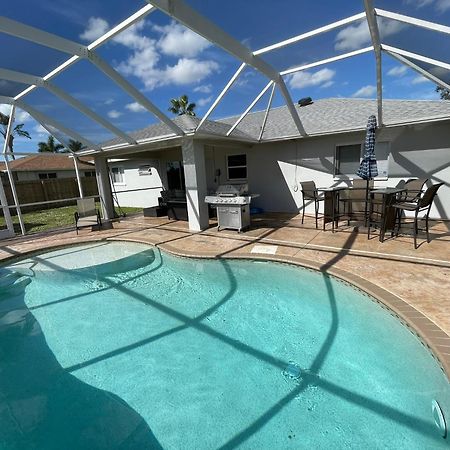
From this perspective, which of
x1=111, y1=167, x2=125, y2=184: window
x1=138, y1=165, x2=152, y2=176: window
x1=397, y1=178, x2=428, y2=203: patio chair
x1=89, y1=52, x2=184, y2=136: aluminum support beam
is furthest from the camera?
x1=111, y1=167, x2=125, y2=184: window

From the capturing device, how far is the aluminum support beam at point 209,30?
371cm

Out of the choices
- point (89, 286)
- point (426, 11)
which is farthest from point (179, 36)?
point (89, 286)

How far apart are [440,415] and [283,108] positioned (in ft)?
43.1

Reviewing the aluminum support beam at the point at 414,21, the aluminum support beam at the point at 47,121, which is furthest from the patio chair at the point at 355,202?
the aluminum support beam at the point at 47,121

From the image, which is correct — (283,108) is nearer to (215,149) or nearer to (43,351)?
(215,149)

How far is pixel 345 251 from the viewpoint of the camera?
6.16 meters

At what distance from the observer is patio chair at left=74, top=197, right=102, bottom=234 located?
9898 mm

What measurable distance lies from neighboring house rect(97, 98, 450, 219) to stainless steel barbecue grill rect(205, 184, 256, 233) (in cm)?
181

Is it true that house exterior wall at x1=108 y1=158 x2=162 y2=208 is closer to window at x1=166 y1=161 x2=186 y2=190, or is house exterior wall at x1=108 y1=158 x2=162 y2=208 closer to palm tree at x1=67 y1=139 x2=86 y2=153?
window at x1=166 y1=161 x2=186 y2=190

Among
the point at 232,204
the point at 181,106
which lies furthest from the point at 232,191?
the point at 181,106

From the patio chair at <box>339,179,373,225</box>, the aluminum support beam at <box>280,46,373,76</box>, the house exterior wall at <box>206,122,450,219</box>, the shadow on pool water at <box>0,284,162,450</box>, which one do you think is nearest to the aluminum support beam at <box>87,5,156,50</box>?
the aluminum support beam at <box>280,46,373,76</box>

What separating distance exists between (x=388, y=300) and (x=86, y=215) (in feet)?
34.8

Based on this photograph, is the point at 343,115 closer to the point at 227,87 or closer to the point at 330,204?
the point at 330,204

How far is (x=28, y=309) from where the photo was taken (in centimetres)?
518
